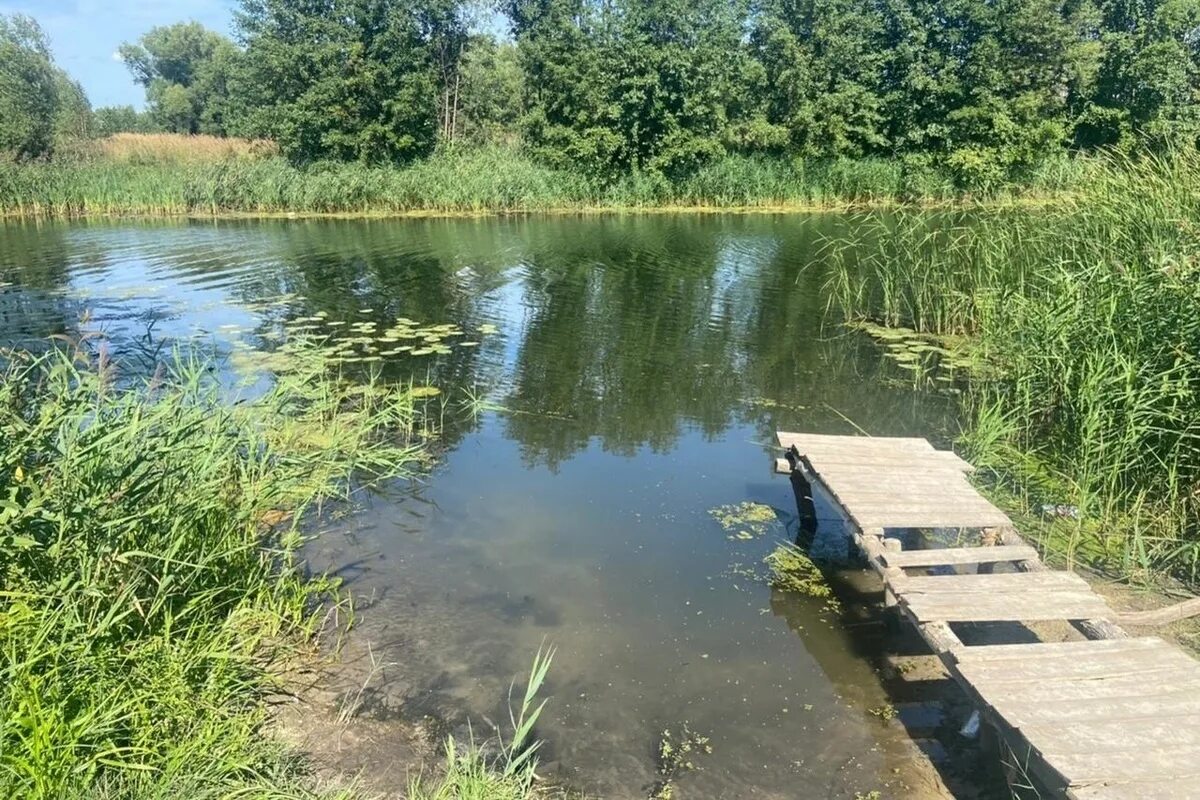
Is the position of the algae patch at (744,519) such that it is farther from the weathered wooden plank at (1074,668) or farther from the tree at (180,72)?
the tree at (180,72)

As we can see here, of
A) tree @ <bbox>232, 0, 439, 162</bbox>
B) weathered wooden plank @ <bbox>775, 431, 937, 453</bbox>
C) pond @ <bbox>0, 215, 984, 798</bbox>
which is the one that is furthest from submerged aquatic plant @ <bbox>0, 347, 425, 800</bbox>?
tree @ <bbox>232, 0, 439, 162</bbox>

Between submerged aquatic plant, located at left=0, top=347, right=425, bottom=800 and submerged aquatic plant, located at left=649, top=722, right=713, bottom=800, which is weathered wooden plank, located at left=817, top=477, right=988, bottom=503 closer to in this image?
submerged aquatic plant, located at left=649, top=722, right=713, bottom=800

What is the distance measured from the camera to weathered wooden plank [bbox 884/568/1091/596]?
370 cm

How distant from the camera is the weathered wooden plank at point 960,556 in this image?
3.95 m

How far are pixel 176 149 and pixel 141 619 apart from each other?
100 feet

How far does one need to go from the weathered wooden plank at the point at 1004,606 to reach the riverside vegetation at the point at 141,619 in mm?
1715

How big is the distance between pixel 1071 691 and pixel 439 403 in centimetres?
562

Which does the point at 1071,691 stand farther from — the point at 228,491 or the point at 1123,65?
the point at 1123,65

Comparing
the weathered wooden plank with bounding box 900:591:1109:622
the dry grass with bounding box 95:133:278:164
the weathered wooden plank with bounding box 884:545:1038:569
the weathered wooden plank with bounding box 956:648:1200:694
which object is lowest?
the weathered wooden plank with bounding box 956:648:1200:694

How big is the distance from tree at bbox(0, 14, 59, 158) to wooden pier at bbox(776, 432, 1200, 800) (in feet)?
96.6

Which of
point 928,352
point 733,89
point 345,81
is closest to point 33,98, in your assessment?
point 345,81

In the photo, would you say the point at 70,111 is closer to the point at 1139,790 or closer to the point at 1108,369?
the point at 1108,369

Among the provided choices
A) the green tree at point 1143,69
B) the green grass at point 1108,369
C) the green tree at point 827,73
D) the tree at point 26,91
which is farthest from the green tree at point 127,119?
the green grass at point 1108,369

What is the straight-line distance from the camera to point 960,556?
3996 millimetres
